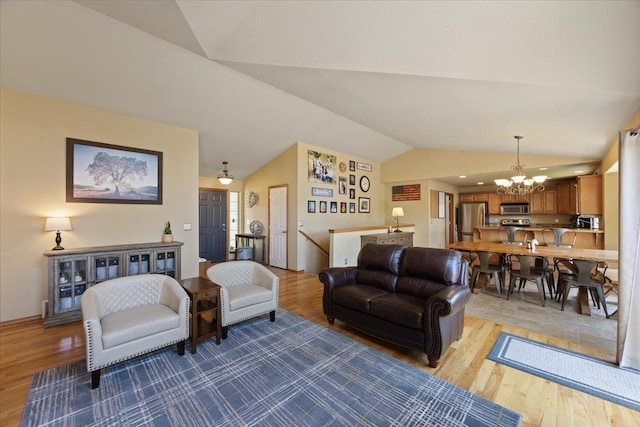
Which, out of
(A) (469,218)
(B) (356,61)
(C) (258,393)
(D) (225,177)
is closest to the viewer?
(C) (258,393)

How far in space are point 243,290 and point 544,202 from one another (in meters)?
8.59

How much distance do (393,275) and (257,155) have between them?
458 centimetres

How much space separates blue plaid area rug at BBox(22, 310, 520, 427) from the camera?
1.84 m

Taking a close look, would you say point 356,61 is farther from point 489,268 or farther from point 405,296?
point 489,268

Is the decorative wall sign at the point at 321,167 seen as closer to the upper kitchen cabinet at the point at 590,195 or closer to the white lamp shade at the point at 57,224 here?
the white lamp shade at the point at 57,224

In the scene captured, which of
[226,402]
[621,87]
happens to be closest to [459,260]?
[621,87]

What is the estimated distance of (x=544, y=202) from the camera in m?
7.60

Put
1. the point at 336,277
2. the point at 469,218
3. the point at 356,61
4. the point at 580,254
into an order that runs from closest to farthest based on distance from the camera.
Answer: the point at 356,61 < the point at 336,277 < the point at 580,254 < the point at 469,218

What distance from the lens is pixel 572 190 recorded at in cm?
655

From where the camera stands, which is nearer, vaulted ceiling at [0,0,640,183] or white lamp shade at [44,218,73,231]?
vaulted ceiling at [0,0,640,183]

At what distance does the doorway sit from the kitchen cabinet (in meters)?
7.17

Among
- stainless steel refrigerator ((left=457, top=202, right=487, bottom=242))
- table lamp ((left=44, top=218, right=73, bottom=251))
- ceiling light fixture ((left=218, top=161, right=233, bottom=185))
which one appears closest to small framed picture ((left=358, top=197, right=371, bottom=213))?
stainless steel refrigerator ((left=457, top=202, right=487, bottom=242))

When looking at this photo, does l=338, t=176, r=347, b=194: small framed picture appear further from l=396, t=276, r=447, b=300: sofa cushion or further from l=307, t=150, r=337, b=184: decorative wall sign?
l=396, t=276, r=447, b=300: sofa cushion

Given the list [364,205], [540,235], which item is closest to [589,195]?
[540,235]
